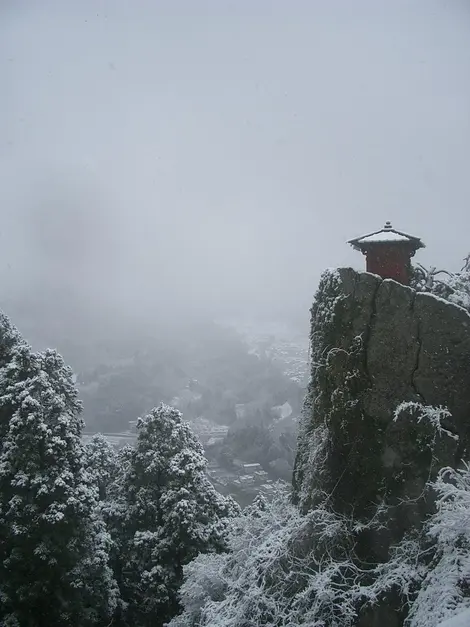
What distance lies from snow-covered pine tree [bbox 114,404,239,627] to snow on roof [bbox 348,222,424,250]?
11047 millimetres

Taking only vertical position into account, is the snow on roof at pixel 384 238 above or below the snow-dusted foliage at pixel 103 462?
above

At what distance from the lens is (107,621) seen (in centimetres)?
1545

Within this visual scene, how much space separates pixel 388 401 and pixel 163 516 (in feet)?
40.8

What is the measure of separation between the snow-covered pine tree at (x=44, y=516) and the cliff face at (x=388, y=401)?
29.4ft

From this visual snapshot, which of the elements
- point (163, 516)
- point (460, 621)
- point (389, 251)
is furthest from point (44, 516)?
point (460, 621)

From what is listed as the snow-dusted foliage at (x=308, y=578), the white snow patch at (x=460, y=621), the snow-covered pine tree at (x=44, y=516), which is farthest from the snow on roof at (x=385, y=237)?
the snow-covered pine tree at (x=44, y=516)

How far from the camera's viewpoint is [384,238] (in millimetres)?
9672

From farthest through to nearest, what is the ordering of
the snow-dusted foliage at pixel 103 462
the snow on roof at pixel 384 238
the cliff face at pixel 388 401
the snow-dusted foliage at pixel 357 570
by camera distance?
the snow-dusted foliage at pixel 103 462
the snow on roof at pixel 384 238
the cliff face at pixel 388 401
the snow-dusted foliage at pixel 357 570

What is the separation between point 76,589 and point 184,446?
252 inches

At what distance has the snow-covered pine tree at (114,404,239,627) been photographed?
16109 mm

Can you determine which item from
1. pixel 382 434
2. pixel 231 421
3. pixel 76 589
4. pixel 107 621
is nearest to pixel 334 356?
pixel 382 434

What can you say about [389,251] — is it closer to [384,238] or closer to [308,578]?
[384,238]

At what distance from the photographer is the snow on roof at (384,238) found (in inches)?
377

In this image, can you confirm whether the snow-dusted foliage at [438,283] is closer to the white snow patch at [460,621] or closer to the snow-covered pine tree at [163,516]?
the white snow patch at [460,621]
